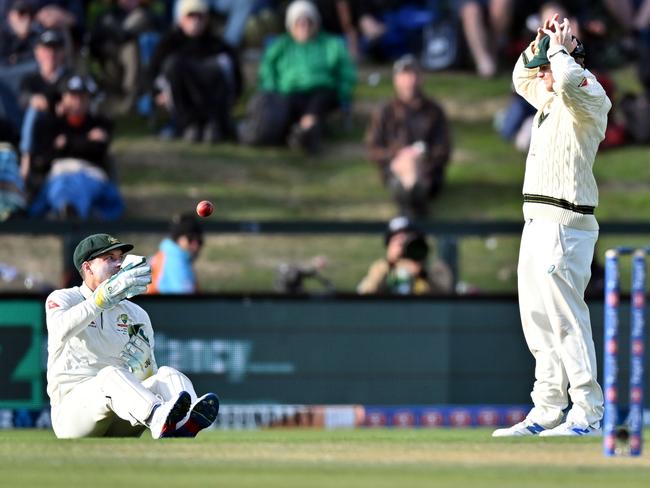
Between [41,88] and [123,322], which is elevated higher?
[41,88]

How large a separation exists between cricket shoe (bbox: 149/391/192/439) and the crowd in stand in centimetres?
678

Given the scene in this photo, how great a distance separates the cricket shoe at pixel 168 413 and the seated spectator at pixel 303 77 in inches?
375

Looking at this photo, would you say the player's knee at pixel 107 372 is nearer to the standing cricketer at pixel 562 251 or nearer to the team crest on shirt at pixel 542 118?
the standing cricketer at pixel 562 251

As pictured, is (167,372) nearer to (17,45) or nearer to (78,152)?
(78,152)

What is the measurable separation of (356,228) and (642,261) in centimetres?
671

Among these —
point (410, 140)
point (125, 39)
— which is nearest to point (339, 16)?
point (125, 39)

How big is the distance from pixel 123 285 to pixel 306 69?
31.4 ft

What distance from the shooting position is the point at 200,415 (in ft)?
31.6

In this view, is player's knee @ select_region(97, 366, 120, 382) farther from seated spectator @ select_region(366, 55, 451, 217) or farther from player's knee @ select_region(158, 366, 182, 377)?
seated spectator @ select_region(366, 55, 451, 217)

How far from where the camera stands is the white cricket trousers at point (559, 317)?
31.1 ft

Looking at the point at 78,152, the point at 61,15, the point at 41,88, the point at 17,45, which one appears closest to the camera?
the point at 78,152

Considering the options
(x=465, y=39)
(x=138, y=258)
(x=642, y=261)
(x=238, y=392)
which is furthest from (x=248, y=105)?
(x=642, y=261)

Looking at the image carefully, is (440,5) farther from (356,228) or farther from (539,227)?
(539,227)

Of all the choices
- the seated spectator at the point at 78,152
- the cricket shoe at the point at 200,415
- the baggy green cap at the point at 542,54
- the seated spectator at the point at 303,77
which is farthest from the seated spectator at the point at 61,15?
the baggy green cap at the point at 542,54
